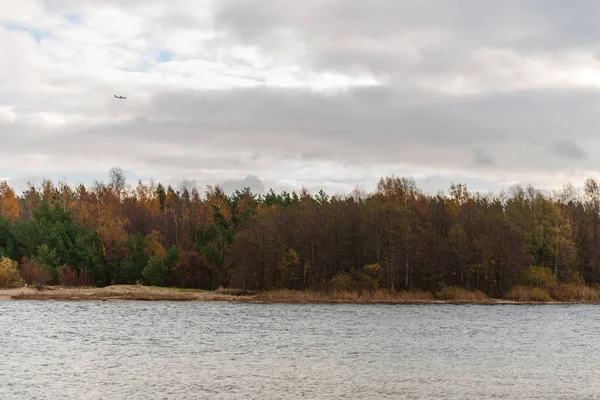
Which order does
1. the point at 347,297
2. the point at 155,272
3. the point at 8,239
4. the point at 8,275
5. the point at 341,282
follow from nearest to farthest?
the point at 347,297
the point at 8,275
the point at 341,282
the point at 155,272
the point at 8,239

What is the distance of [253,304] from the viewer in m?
117

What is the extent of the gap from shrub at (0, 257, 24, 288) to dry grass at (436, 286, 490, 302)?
79.5m

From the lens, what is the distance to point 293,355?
55000 millimetres

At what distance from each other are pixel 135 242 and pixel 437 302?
6337cm

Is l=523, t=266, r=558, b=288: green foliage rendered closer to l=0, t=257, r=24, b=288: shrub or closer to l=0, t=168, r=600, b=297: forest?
l=0, t=168, r=600, b=297: forest

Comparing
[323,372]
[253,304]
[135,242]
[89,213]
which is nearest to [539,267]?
[253,304]

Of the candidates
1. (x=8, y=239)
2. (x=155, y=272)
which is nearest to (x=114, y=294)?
(x=155, y=272)

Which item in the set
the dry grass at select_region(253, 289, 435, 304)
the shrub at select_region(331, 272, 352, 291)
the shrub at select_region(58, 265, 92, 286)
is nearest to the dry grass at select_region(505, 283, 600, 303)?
the dry grass at select_region(253, 289, 435, 304)

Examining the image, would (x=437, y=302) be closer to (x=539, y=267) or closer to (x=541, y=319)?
(x=539, y=267)

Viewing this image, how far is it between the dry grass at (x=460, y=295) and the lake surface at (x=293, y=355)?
2851 cm

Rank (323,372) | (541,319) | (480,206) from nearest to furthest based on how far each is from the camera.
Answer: (323,372)
(541,319)
(480,206)

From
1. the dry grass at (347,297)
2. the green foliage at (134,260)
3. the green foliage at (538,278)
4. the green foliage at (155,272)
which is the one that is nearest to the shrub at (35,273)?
the green foliage at (134,260)

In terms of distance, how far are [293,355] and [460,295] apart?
78.5 meters

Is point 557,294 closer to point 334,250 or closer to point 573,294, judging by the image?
point 573,294
